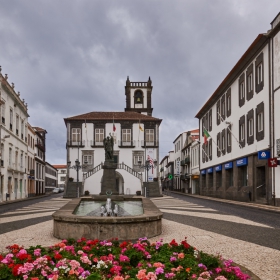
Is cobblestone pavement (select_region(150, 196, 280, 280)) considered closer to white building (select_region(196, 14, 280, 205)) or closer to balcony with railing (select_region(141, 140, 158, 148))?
white building (select_region(196, 14, 280, 205))

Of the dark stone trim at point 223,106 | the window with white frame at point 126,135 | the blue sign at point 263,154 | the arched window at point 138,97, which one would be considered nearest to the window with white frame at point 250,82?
the blue sign at point 263,154

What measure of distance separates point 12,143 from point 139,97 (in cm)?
2917

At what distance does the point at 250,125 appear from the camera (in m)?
28.9

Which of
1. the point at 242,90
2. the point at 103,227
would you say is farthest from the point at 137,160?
the point at 103,227

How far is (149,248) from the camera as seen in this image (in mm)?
5840

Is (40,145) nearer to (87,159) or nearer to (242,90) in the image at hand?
(87,159)

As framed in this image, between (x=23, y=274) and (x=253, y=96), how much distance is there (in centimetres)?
2600

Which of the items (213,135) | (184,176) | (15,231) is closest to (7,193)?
(213,135)

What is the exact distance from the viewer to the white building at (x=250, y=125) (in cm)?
2381

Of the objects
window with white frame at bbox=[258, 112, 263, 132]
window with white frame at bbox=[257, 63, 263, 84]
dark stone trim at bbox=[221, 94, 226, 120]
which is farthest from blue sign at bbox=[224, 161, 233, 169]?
window with white frame at bbox=[257, 63, 263, 84]

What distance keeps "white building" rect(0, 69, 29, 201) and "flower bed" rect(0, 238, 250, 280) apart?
30928 mm

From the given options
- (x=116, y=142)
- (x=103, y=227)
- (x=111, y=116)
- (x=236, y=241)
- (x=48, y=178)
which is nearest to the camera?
(x=103, y=227)

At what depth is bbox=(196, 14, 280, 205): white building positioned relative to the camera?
2381 cm

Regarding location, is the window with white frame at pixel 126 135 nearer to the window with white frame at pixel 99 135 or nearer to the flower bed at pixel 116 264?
the window with white frame at pixel 99 135
